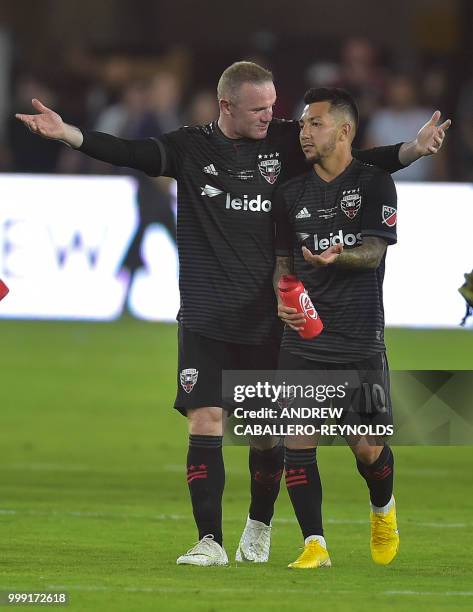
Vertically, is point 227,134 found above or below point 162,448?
above

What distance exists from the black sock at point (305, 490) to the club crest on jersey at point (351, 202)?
1143mm

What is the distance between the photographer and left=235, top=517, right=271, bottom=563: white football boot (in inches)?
358

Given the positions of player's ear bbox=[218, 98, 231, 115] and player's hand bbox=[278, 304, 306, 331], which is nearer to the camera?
player's hand bbox=[278, 304, 306, 331]

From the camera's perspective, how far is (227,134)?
917cm

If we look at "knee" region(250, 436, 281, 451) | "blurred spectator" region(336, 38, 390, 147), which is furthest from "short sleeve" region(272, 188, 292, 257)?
"blurred spectator" region(336, 38, 390, 147)

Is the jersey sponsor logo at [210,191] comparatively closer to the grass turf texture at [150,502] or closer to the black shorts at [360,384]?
the black shorts at [360,384]

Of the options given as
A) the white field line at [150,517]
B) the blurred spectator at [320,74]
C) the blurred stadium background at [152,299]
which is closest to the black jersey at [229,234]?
the blurred stadium background at [152,299]

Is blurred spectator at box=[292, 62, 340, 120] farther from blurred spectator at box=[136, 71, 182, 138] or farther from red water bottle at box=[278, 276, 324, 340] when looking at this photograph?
red water bottle at box=[278, 276, 324, 340]

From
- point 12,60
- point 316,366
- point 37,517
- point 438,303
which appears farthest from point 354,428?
point 12,60

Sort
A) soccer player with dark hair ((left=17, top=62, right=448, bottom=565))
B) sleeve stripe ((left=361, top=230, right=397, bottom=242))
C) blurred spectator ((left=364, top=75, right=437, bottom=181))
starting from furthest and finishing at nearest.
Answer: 1. blurred spectator ((left=364, top=75, right=437, bottom=181))
2. soccer player with dark hair ((left=17, top=62, right=448, bottom=565))
3. sleeve stripe ((left=361, top=230, right=397, bottom=242))

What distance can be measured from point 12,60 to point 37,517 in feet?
60.1

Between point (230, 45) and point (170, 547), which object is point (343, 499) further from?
point (230, 45)

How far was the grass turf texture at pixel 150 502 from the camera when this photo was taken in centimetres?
806

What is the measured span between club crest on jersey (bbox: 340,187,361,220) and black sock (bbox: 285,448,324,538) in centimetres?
114
